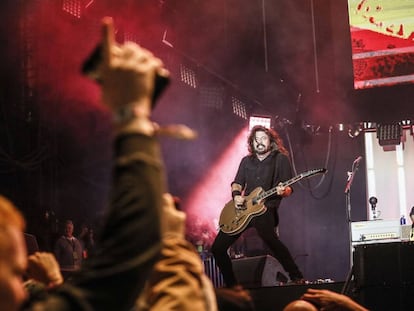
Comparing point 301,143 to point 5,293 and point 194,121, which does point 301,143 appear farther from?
point 5,293

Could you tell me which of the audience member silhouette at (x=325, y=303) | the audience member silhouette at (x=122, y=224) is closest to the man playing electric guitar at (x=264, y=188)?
the audience member silhouette at (x=325, y=303)

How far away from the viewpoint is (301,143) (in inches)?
584

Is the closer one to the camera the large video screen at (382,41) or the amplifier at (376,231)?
the amplifier at (376,231)

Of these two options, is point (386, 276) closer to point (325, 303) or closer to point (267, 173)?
point (267, 173)

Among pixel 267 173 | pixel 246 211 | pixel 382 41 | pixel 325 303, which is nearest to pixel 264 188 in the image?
pixel 267 173

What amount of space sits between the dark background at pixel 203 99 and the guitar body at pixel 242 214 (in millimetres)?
4439

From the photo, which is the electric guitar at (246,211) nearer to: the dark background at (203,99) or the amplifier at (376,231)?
the amplifier at (376,231)

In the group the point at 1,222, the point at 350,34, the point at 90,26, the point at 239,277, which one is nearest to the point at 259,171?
the point at 239,277

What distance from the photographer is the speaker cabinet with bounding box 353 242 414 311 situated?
6543 mm

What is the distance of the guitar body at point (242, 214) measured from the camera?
27.1 feet

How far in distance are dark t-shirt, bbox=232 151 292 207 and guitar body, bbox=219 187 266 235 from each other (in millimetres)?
94

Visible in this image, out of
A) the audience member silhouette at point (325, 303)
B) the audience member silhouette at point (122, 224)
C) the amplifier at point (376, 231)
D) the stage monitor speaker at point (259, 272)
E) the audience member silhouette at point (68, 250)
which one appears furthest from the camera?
the audience member silhouette at point (68, 250)

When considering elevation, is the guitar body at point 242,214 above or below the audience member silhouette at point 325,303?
above

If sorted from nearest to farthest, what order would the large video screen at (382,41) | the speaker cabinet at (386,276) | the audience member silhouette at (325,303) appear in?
the audience member silhouette at (325,303)
the speaker cabinet at (386,276)
the large video screen at (382,41)
